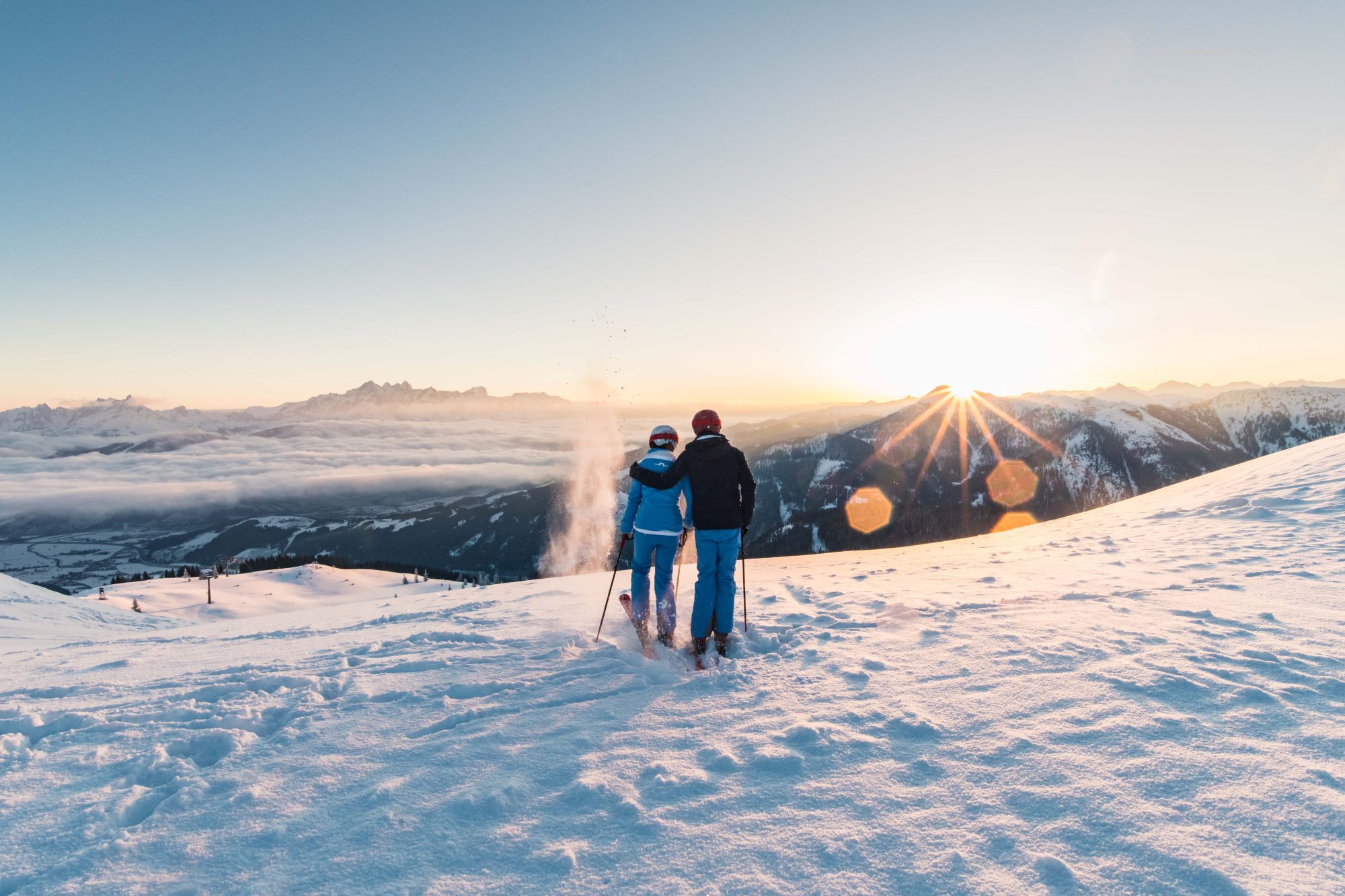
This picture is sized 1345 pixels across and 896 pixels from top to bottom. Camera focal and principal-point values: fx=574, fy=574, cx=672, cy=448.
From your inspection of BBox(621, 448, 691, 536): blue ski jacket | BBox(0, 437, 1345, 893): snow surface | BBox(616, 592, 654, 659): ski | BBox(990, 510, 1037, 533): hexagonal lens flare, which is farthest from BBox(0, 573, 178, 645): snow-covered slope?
BBox(990, 510, 1037, 533): hexagonal lens flare

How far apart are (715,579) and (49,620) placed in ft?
110

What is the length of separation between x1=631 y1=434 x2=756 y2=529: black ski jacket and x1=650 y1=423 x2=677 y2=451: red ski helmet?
540 mm

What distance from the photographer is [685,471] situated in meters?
8.09

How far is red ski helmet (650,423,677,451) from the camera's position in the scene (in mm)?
8587

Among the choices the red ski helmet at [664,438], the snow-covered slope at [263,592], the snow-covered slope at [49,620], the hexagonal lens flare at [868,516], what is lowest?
the hexagonal lens flare at [868,516]

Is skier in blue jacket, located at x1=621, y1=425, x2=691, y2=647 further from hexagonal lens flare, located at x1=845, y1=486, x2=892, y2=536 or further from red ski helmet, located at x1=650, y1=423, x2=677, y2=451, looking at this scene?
hexagonal lens flare, located at x1=845, y1=486, x2=892, y2=536

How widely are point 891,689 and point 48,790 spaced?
24.1 ft

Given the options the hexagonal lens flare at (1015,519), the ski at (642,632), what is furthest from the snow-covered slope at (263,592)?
the hexagonal lens flare at (1015,519)

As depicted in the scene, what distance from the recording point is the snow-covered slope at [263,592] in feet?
205

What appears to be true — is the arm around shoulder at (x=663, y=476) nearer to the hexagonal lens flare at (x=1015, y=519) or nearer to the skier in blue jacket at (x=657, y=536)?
the skier in blue jacket at (x=657, y=536)

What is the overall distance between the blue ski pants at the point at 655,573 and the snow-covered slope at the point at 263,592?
56.7 metres

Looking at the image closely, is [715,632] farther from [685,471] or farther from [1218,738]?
[1218,738]

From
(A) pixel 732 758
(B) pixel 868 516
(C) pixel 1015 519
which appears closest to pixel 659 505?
(A) pixel 732 758

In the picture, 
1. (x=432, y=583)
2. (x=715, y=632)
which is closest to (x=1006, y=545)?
(x=715, y=632)
